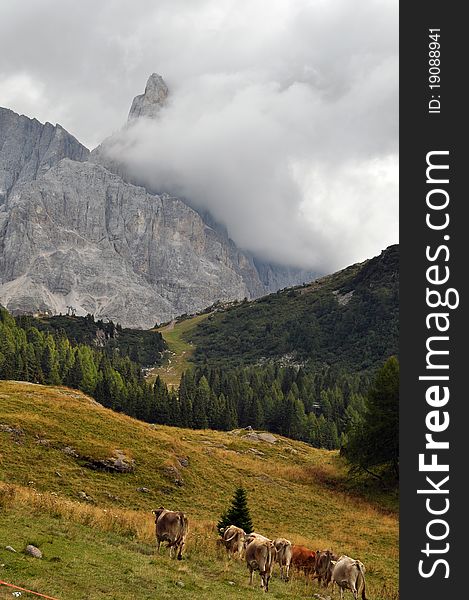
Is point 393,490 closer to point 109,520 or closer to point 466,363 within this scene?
point 109,520

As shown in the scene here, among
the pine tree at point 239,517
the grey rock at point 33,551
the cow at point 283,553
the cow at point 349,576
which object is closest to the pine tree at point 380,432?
the pine tree at point 239,517

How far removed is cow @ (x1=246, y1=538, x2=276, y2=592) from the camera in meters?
16.0

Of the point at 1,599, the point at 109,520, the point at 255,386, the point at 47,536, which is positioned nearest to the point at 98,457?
the point at 109,520

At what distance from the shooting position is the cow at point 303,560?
1975 centimetres

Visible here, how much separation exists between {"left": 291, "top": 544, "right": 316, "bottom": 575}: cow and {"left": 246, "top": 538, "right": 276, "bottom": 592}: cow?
404 centimetres

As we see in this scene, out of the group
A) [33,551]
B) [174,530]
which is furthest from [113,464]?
[33,551]

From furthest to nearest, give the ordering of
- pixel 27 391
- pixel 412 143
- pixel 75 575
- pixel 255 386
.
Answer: pixel 255 386
pixel 27 391
pixel 75 575
pixel 412 143

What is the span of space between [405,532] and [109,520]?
614 inches

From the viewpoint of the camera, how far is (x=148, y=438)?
4481 centimetres

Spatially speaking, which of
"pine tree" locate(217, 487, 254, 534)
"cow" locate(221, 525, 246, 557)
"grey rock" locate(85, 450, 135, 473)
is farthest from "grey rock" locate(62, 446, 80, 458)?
"cow" locate(221, 525, 246, 557)

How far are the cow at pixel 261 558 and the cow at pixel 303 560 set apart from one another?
404cm

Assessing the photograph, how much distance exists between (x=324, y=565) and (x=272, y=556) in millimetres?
3276

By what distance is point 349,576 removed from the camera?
54.9 ft

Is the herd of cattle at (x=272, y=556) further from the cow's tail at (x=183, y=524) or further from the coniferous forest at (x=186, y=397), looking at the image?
the coniferous forest at (x=186, y=397)
